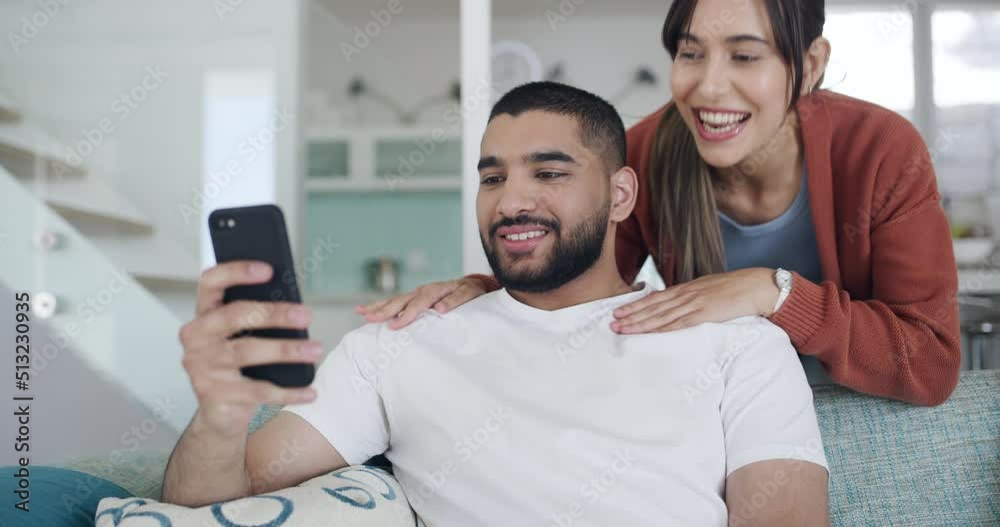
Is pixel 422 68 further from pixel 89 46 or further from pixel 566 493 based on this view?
pixel 566 493

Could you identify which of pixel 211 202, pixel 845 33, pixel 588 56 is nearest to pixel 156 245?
pixel 211 202

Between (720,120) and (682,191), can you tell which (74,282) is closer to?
(682,191)

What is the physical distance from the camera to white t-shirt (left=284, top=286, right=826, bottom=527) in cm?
118

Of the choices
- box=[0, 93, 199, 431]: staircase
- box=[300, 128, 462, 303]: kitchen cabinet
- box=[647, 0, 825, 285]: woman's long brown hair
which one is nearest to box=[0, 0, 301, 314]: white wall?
box=[0, 93, 199, 431]: staircase

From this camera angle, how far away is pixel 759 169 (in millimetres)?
1660

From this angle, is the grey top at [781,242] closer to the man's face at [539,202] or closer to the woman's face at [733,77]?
the woman's face at [733,77]

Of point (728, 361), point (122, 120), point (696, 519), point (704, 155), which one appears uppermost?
point (122, 120)

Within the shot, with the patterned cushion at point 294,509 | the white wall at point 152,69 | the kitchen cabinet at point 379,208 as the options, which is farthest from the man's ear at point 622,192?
the kitchen cabinet at point 379,208

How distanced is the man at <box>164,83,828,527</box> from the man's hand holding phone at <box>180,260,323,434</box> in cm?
10

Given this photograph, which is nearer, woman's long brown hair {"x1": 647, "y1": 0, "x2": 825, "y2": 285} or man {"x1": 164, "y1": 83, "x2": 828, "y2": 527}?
man {"x1": 164, "y1": 83, "x2": 828, "y2": 527}

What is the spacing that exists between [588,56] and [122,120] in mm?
3081

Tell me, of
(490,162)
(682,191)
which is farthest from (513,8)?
(490,162)

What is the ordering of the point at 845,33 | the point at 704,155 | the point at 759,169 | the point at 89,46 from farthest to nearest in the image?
the point at 845,33, the point at 89,46, the point at 759,169, the point at 704,155

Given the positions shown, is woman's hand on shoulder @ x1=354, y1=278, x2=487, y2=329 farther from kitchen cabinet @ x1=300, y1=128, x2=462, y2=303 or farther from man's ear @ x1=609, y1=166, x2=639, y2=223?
kitchen cabinet @ x1=300, y1=128, x2=462, y2=303
